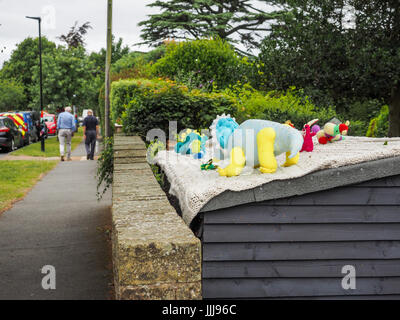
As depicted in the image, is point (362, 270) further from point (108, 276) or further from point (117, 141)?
point (117, 141)

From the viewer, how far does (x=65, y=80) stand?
36500 mm

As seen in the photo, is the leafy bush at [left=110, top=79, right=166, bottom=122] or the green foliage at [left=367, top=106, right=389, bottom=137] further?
the green foliage at [left=367, top=106, right=389, bottom=137]

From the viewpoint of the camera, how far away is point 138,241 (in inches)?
94.5

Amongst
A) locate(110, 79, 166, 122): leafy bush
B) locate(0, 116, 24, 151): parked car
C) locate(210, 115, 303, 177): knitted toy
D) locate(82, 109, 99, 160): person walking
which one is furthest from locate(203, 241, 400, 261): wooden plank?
locate(0, 116, 24, 151): parked car

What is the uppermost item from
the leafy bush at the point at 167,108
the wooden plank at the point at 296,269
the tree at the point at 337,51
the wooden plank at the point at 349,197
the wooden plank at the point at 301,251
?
the tree at the point at 337,51

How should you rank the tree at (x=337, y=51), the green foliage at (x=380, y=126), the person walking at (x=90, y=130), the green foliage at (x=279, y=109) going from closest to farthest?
the green foliage at (x=279, y=109)
the tree at (x=337, y=51)
the green foliage at (x=380, y=126)
the person walking at (x=90, y=130)

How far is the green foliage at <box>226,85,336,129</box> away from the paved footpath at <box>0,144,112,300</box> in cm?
357

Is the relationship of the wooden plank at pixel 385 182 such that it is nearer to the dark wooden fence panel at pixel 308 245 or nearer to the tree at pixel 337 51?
the dark wooden fence panel at pixel 308 245

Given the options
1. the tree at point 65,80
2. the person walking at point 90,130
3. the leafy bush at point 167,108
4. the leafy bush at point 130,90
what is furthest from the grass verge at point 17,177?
the tree at point 65,80

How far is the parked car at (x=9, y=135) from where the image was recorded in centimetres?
2295

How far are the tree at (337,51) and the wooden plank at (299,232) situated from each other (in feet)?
28.1

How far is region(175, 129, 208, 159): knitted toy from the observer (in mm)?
5325

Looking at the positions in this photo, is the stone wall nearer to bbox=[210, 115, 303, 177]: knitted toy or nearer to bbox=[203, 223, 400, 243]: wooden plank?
bbox=[203, 223, 400, 243]: wooden plank

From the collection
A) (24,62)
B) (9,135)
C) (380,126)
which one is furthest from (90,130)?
(24,62)
